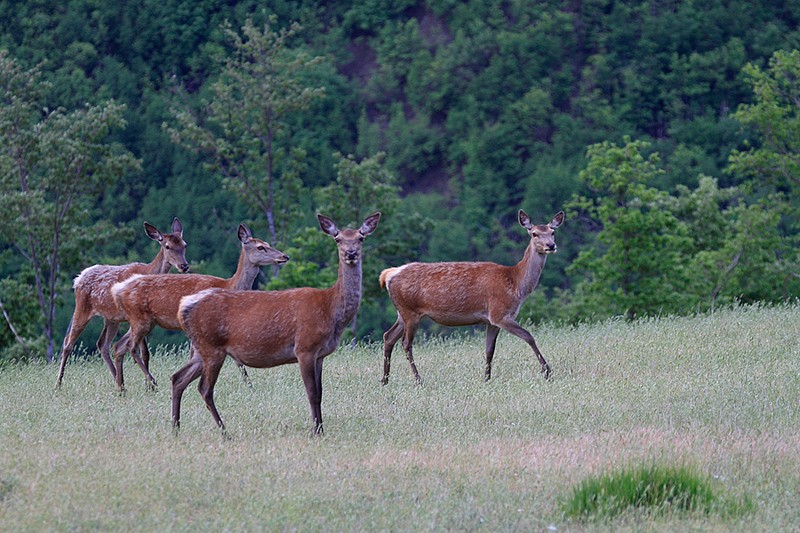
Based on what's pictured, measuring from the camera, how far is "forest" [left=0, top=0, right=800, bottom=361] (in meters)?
35.7

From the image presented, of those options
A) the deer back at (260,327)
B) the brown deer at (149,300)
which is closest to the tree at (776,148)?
the brown deer at (149,300)

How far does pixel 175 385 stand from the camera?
31.2 ft

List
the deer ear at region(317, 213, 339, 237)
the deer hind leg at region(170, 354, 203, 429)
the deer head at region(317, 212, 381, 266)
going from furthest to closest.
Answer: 1. the deer ear at region(317, 213, 339, 237)
2. the deer head at region(317, 212, 381, 266)
3. the deer hind leg at region(170, 354, 203, 429)

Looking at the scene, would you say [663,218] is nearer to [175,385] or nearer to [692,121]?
[175,385]

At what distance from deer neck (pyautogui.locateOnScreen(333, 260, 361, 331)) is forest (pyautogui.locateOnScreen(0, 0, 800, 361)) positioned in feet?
75.1

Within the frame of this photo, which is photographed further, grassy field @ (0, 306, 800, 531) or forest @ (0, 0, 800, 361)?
forest @ (0, 0, 800, 361)

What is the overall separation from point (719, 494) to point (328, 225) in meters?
4.31

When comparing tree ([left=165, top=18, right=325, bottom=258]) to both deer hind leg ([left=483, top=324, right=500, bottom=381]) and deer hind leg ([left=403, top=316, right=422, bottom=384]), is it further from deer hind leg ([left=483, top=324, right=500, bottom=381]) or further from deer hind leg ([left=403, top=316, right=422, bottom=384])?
deer hind leg ([left=483, top=324, right=500, bottom=381])

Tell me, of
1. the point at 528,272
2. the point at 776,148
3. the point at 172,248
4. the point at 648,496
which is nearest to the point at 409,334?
the point at 528,272

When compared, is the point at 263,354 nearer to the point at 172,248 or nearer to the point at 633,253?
the point at 172,248

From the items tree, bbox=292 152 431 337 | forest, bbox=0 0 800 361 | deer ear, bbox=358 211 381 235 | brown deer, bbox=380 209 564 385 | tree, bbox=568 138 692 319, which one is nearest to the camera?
deer ear, bbox=358 211 381 235

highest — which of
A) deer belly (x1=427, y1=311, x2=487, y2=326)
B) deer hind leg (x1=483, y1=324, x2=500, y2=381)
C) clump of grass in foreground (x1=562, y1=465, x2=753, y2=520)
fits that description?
clump of grass in foreground (x1=562, y1=465, x2=753, y2=520)

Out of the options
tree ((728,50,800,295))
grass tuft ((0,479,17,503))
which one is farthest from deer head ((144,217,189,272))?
tree ((728,50,800,295))

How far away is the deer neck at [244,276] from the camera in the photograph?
12.9 meters
